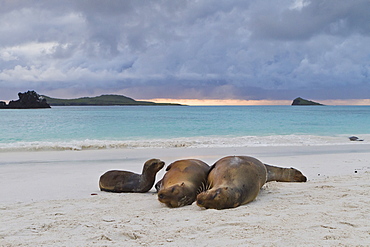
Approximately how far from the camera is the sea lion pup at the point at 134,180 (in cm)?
604

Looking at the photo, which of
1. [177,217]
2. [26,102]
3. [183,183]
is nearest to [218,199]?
[177,217]

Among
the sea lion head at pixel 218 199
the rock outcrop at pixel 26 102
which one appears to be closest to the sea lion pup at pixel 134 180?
the sea lion head at pixel 218 199

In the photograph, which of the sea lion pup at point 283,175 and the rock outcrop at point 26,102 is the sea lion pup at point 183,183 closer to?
the sea lion pup at point 283,175

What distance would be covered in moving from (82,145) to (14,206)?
1080 cm

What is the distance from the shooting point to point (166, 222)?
3975mm

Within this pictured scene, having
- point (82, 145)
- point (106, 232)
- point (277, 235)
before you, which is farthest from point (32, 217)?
point (82, 145)

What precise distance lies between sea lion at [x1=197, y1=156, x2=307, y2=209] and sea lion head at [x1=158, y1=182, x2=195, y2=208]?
1.07ft

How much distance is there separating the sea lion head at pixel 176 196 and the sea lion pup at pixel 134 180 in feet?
3.89

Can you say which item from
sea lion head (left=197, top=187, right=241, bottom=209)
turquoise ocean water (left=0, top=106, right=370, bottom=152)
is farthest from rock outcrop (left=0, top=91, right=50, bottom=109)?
sea lion head (left=197, top=187, right=241, bottom=209)

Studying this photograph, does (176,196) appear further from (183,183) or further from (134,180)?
(134,180)

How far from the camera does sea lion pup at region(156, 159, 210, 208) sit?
4746mm

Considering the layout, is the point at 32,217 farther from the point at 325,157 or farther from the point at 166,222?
the point at 325,157

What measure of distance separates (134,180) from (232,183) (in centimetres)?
210

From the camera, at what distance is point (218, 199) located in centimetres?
441
